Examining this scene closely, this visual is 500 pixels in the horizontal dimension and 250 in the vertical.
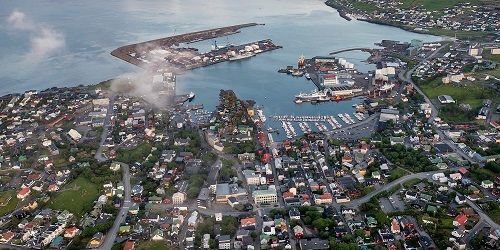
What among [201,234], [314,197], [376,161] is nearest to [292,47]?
[376,161]

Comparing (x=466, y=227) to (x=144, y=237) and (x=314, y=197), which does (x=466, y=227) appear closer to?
(x=314, y=197)

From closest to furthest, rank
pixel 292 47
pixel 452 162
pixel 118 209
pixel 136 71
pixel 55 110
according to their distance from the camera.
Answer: pixel 118 209 < pixel 452 162 < pixel 55 110 < pixel 136 71 < pixel 292 47

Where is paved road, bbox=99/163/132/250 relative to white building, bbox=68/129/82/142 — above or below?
below

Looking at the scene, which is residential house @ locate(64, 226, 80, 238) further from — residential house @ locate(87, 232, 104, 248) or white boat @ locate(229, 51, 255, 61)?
white boat @ locate(229, 51, 255, 61)

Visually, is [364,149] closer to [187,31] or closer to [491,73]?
[491,73]

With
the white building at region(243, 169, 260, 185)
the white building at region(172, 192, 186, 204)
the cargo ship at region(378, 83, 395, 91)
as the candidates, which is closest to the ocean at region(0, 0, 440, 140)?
the cargo ship at region(378, 83, 395, 91)
